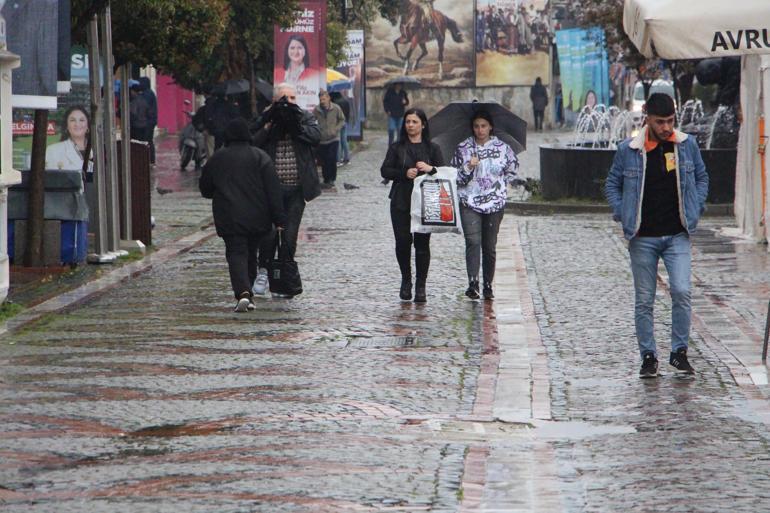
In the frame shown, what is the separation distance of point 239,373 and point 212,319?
8.23ft

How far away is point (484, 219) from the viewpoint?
1329 centimetres

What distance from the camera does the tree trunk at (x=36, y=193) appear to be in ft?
48.7

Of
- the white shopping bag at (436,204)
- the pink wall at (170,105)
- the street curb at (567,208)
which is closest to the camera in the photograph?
the white shopping bag at (436,204)

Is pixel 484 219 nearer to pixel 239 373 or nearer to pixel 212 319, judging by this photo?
pixel 212 319

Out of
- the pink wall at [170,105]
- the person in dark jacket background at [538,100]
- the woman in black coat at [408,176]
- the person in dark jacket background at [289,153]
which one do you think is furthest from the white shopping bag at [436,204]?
the person in dark jacket background at [538,100]

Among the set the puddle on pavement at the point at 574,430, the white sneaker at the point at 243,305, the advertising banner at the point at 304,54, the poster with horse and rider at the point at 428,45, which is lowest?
the puddle on pavement at the point at 574,430

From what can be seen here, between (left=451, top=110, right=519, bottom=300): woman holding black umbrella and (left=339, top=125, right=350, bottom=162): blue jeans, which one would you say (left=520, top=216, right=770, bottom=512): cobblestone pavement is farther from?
(left=339, top=125, right=350, bottom=162): blue jeans

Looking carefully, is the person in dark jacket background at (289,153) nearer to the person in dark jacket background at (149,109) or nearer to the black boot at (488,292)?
the black boot at (488,292)

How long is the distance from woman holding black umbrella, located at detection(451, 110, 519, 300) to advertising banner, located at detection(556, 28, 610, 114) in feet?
121

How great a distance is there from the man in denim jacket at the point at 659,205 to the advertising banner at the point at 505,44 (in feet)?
169

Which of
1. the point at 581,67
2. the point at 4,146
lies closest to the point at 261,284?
the point at 4,146

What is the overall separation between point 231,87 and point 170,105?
20658 millimetres

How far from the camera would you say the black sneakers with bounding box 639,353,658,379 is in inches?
375

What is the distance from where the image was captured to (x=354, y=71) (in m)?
42.4
